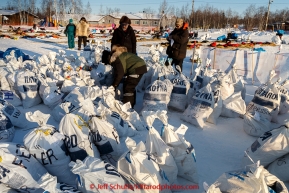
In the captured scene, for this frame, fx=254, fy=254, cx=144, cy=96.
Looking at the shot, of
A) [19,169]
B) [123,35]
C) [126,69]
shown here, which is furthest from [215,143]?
[123,35]

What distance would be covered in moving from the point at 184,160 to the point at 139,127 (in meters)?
1.11

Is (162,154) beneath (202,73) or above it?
beneath

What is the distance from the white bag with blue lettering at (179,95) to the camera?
3.70 m

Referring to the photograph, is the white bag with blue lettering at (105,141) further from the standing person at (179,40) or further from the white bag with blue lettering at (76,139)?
the standing person at (179,40)

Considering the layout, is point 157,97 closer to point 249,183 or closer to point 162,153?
point 162,153

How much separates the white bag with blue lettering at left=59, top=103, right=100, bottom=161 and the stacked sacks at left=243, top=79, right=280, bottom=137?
74.1 inches

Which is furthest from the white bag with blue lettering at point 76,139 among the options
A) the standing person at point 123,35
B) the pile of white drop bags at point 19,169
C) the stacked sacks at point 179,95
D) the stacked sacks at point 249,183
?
the standing person at point 123,35

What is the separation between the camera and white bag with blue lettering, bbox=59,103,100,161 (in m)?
1.98

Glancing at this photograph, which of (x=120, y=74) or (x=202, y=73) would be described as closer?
(x=120, y=74)

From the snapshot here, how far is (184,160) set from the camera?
205cm

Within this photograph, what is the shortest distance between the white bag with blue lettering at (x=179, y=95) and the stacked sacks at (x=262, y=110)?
88 cm

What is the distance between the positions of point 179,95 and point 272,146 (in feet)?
5.73

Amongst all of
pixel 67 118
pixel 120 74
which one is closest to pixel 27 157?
pixel 67 118

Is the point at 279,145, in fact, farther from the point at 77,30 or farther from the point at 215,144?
the point at 77,30
